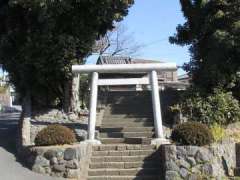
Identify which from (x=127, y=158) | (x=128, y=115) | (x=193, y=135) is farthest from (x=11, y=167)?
(x=128, y=115)

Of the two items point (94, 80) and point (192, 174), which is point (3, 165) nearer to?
point (94, 80)

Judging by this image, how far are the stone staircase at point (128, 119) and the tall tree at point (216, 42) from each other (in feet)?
7.34

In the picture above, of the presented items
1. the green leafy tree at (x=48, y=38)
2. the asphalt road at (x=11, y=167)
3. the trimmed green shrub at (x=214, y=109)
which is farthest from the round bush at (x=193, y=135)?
the green leafy tree at (x=48, y=38)

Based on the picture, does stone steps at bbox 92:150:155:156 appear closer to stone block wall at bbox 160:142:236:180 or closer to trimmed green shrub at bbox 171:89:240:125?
stone block wall at bbox 160:142:236:180

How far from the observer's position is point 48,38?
20516mm

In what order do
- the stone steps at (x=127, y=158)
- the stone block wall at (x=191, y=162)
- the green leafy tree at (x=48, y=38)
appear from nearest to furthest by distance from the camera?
the stone block wall at (x=191, y=162) < the stone steps at (x=127, y=158) < the green leafy tree at (x=48, y=38)

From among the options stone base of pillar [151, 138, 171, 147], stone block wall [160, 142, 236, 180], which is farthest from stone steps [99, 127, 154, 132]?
stone block wall [160, 142, 236, 180]

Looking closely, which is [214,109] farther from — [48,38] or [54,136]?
[48,38]

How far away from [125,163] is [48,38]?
5.92 m

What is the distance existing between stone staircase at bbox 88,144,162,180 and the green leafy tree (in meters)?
4.33

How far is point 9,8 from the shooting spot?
21672mm

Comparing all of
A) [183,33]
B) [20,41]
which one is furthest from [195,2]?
[20,41]

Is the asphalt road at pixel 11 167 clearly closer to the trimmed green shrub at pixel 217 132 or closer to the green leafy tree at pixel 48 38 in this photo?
the green leafy tree at pixel 48 38

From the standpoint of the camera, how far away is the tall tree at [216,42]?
19891mm
